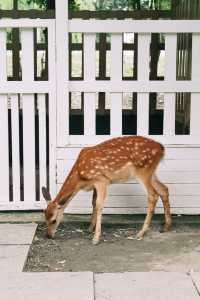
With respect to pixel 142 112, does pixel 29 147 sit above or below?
below

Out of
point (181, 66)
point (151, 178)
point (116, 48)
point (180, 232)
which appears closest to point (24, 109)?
point (116, 48)

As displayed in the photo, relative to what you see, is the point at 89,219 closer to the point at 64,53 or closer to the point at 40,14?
the point at 64,53

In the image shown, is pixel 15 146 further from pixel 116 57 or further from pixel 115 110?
pixel 116 57

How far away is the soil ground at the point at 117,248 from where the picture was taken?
4.86m

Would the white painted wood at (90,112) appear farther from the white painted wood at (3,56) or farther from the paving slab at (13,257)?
the paving slab at (13,257)

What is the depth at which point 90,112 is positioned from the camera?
6.19m

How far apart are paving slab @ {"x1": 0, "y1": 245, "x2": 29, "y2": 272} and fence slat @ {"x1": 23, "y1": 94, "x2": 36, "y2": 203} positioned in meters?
1.09

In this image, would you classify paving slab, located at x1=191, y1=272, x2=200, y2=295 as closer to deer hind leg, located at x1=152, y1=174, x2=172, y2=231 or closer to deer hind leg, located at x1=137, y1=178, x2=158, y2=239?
deer hind leg, located at x1=137, y1=178, x2=158, y2=239

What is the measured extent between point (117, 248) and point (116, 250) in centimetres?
6

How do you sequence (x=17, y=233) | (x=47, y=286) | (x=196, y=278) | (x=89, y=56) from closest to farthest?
(x=47, y=286)
(x=196, y=278)
(x=17, y=233)
(x=89, y=56)

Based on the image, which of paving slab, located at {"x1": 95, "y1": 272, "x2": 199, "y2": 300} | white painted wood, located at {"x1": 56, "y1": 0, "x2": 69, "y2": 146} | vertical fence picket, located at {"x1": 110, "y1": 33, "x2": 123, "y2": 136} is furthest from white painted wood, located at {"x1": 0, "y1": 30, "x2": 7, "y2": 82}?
paving slab, located at {"x1": 95, "y1": 272, "x2": 199, "y2": 300}

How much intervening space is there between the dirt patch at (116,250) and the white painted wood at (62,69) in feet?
3.00

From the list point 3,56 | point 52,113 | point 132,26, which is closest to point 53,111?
point 52,113

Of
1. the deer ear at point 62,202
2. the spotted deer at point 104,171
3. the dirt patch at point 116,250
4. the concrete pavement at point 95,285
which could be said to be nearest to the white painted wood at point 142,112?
the spotted deer at point 104,171
